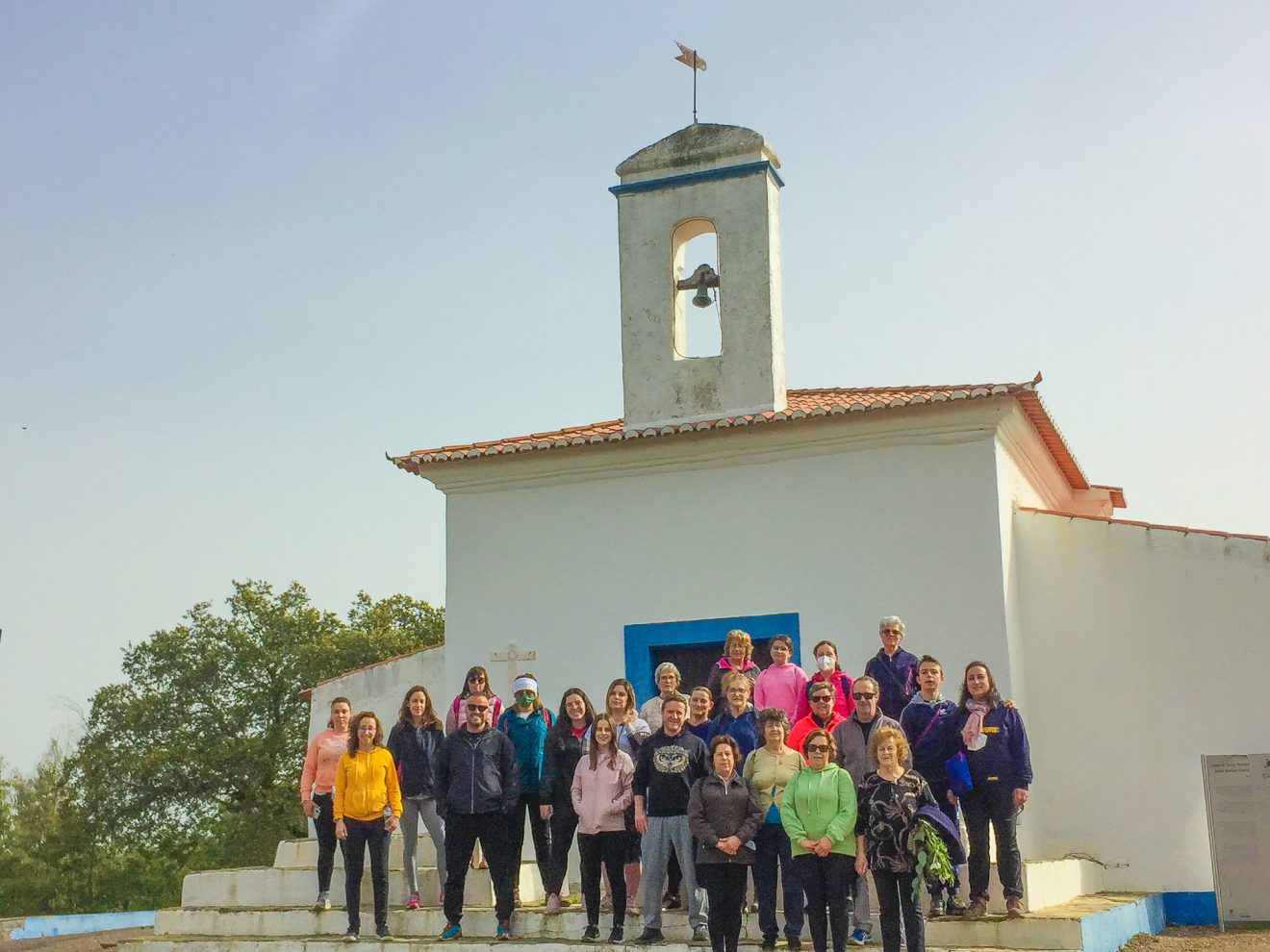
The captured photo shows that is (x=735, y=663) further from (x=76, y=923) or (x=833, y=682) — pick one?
(x=76, y=923)

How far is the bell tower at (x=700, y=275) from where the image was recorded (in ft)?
42.1

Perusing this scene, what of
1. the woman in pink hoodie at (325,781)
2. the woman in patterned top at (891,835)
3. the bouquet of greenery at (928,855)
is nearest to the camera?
the bouquet of greenery at (928,855)

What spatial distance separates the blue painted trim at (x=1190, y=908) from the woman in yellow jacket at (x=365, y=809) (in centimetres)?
616

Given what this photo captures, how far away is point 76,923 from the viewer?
19250 millimetres

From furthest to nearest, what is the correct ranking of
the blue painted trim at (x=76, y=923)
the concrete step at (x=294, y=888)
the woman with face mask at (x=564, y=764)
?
the blue painted trim at (x=76, y=923) → the concrete step at (x=294, y=888) → the woman with face mask at (x=564, y=764)

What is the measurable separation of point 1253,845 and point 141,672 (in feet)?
69.6

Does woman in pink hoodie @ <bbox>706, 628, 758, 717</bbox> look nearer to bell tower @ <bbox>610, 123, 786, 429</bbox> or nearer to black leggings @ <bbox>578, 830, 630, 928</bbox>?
black leggings @ <bbox>578, 830, 630, 928</bbox>

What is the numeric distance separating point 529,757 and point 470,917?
1.30 m

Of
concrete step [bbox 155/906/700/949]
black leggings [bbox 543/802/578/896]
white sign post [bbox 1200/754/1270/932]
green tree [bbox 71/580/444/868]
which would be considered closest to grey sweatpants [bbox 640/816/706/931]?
concrete step [bbox 155/906/700/949]

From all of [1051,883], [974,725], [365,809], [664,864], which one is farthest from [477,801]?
[1051,883]

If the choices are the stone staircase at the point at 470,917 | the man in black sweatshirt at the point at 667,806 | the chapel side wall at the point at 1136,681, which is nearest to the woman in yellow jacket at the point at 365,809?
the stone staircase at the point at 470,917

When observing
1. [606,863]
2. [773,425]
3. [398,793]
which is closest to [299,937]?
[398,793]

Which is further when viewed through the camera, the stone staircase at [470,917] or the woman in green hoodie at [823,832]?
the stone staircase at [470,917]

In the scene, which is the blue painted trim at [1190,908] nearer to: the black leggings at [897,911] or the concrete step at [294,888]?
the black leggings at [897,911]
